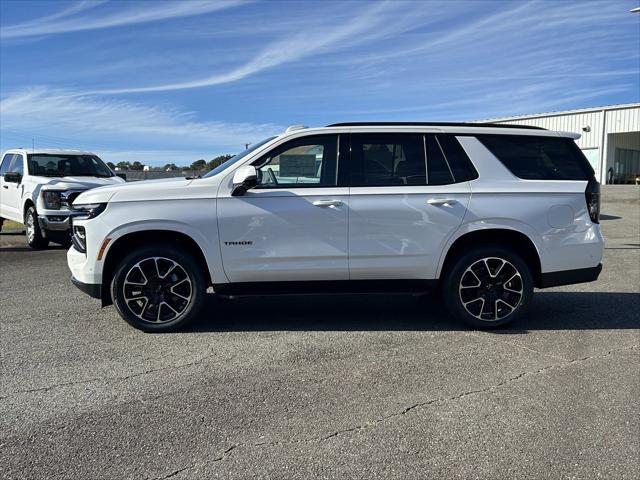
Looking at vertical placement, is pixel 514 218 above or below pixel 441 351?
above

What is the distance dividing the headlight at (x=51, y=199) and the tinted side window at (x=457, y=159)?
25.8 feet

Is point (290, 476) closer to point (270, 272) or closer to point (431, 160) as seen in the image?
point (270, 272)

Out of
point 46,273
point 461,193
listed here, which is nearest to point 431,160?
point 461,193

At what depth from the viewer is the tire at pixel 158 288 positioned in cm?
531

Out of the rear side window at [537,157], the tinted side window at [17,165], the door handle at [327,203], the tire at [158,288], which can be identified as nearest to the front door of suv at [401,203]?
the door handle at [327,203]

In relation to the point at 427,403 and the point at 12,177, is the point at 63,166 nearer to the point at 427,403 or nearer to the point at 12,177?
the point at 12,177

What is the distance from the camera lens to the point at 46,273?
8.62m

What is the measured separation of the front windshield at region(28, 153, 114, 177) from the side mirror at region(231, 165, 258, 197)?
25.5 ft

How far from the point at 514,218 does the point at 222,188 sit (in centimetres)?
285

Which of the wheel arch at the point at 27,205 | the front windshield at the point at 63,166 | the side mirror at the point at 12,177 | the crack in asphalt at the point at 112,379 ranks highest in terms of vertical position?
the front windshield at the point at 63,166

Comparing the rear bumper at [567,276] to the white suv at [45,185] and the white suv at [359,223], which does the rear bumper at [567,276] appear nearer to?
the white suv at [359,223]

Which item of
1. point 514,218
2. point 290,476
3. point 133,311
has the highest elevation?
point 514,218

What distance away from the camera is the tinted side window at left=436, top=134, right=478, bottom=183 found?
18.2 ft

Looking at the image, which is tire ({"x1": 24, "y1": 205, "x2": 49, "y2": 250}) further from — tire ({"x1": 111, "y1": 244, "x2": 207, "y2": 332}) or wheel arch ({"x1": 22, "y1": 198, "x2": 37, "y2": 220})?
tire ({"x1": 111, "y1": 244, "x2": 207, "y2": 332})
